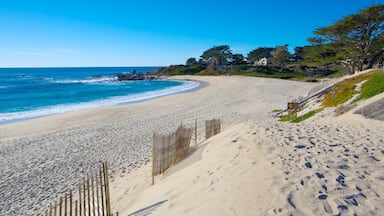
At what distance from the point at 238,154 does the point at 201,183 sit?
4.99 ft

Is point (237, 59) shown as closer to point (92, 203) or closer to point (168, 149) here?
point (168, 149)

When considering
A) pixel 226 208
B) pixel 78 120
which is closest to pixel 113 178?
pixel 226 208

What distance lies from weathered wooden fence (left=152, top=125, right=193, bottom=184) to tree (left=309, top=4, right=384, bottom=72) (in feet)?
84.8

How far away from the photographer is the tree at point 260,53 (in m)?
94.7

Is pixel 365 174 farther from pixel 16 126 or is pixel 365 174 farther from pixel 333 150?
pixel 16 126

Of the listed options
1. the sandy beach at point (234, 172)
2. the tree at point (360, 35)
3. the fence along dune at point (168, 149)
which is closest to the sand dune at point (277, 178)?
the sandy beach at point (234, 172)

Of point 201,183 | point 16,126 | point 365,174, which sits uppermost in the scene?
point 365,174

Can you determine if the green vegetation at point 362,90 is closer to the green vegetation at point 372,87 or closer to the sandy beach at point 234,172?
the green vegetation at point 372,87

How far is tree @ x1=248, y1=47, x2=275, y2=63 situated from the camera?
9472 cm

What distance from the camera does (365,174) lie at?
16.2 ft

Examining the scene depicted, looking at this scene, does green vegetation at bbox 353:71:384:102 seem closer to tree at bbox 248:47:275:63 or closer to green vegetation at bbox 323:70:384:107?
green vegetation at bbox 323:70:384:107

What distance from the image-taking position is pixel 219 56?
307 ft

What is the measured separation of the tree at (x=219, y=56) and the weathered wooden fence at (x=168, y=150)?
81.3 m

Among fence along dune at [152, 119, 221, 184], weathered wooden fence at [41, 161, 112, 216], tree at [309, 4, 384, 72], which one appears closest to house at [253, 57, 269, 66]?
tree at [309, 4, 384, 72]
